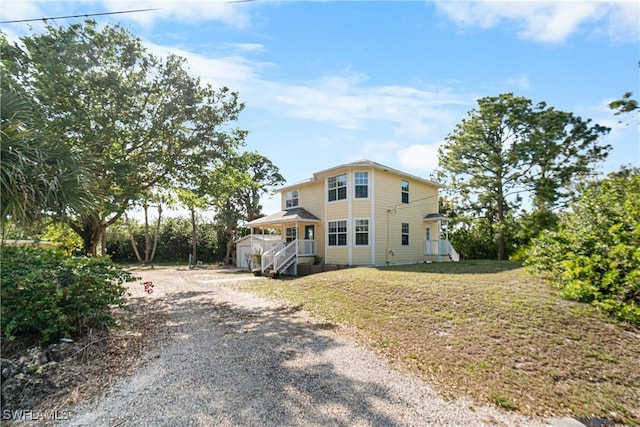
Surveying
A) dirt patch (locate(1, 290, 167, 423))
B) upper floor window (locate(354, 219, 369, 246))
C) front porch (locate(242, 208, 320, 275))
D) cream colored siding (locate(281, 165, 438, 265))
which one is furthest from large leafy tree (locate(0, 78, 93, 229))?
upper floor window (locate(354, 219, 369, 246))

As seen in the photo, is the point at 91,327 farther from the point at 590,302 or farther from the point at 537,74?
the point at 537,74

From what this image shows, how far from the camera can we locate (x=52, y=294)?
15.0 ft

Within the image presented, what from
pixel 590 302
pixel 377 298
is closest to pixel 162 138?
pixel 377 298

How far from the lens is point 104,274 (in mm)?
5434

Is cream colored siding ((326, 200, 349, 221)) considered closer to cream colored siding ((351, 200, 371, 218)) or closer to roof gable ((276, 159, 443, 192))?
cream colored siding ((351, 200, 371, 218))

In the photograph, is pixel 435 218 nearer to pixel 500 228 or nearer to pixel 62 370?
pixel 500 228

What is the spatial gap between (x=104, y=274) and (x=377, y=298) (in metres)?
6.32

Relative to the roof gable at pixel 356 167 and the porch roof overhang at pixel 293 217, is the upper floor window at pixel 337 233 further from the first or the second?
the roof gable at pixel 356 167

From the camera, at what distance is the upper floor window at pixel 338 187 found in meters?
16.3

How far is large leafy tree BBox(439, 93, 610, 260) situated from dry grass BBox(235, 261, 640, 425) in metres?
13.8

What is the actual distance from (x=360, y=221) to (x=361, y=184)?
1.99 meters

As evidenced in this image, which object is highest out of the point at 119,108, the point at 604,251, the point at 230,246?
the point at 119,108

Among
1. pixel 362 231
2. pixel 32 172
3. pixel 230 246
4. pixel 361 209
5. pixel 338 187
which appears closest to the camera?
pixel 32 172

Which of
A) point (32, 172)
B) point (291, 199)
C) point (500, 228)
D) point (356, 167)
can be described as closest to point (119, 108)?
point (32, 172)
